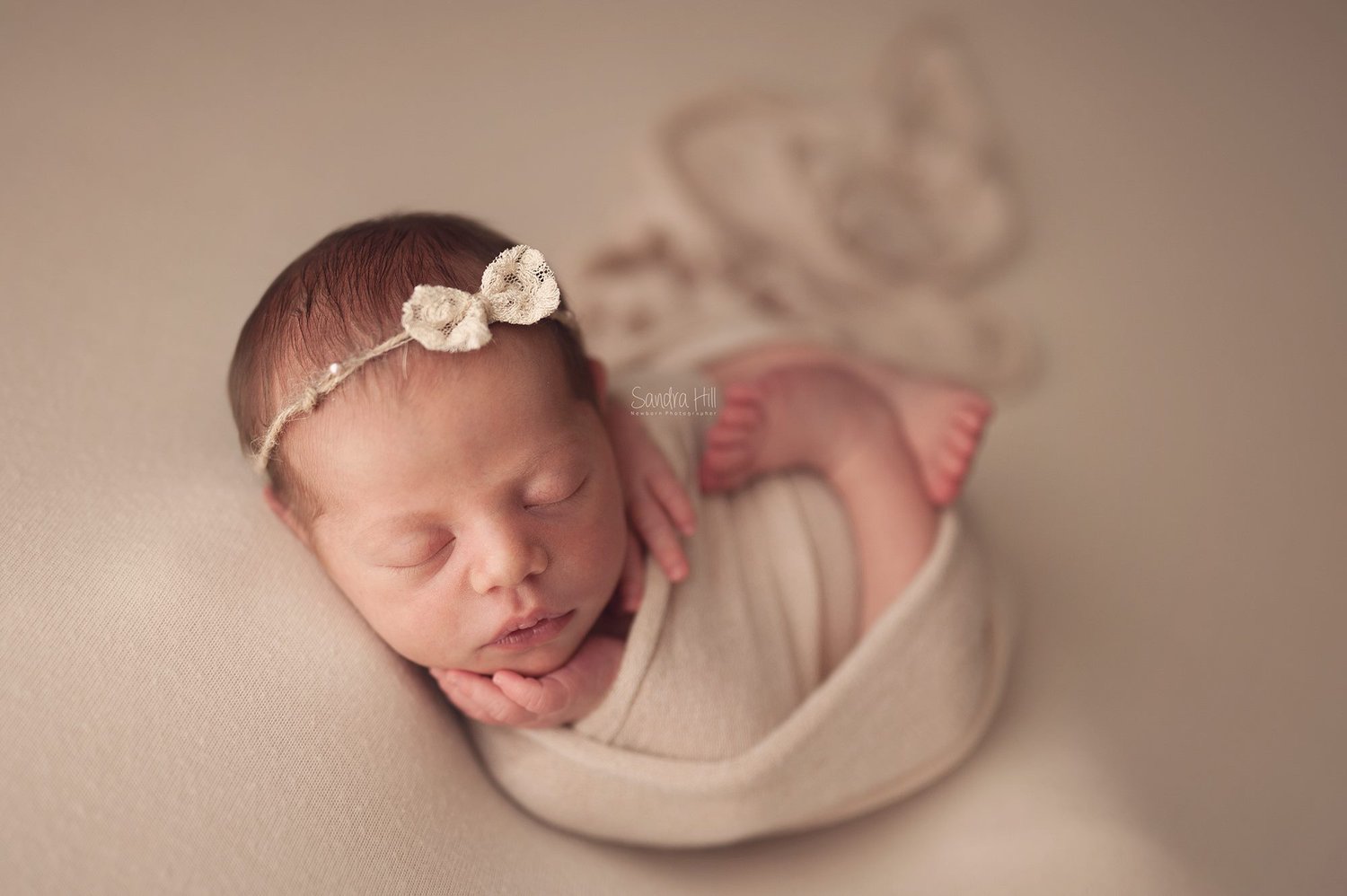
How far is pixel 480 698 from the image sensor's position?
1.03 meters

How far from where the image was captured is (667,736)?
1100 mm

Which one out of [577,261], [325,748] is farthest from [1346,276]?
[325,748]

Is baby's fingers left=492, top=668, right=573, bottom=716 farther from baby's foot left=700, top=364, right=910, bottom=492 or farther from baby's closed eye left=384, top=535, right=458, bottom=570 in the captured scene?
baby's foot left=700, top=364, right=910, bottom=492

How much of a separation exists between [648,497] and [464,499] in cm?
30

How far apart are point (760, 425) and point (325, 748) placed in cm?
63

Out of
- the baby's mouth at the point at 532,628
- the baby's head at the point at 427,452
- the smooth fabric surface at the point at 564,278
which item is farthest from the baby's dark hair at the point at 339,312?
the baby's mouth at the point at 532,628

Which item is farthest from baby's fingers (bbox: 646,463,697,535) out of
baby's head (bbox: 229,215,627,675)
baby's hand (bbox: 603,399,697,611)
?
baby's head (bbox: 229,215,627,675)

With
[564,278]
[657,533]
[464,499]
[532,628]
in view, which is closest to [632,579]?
[657,533]

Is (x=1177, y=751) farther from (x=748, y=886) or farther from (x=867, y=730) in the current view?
(x=748, y=886)

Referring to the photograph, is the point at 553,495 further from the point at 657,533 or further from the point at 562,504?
the point at 657,533

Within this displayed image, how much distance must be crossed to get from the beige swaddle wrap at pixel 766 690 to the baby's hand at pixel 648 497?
22 mm

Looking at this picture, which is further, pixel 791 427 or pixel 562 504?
pixel 791 427

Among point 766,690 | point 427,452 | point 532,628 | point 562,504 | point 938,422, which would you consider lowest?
point 766,690

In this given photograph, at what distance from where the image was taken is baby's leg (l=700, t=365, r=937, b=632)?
125cm
